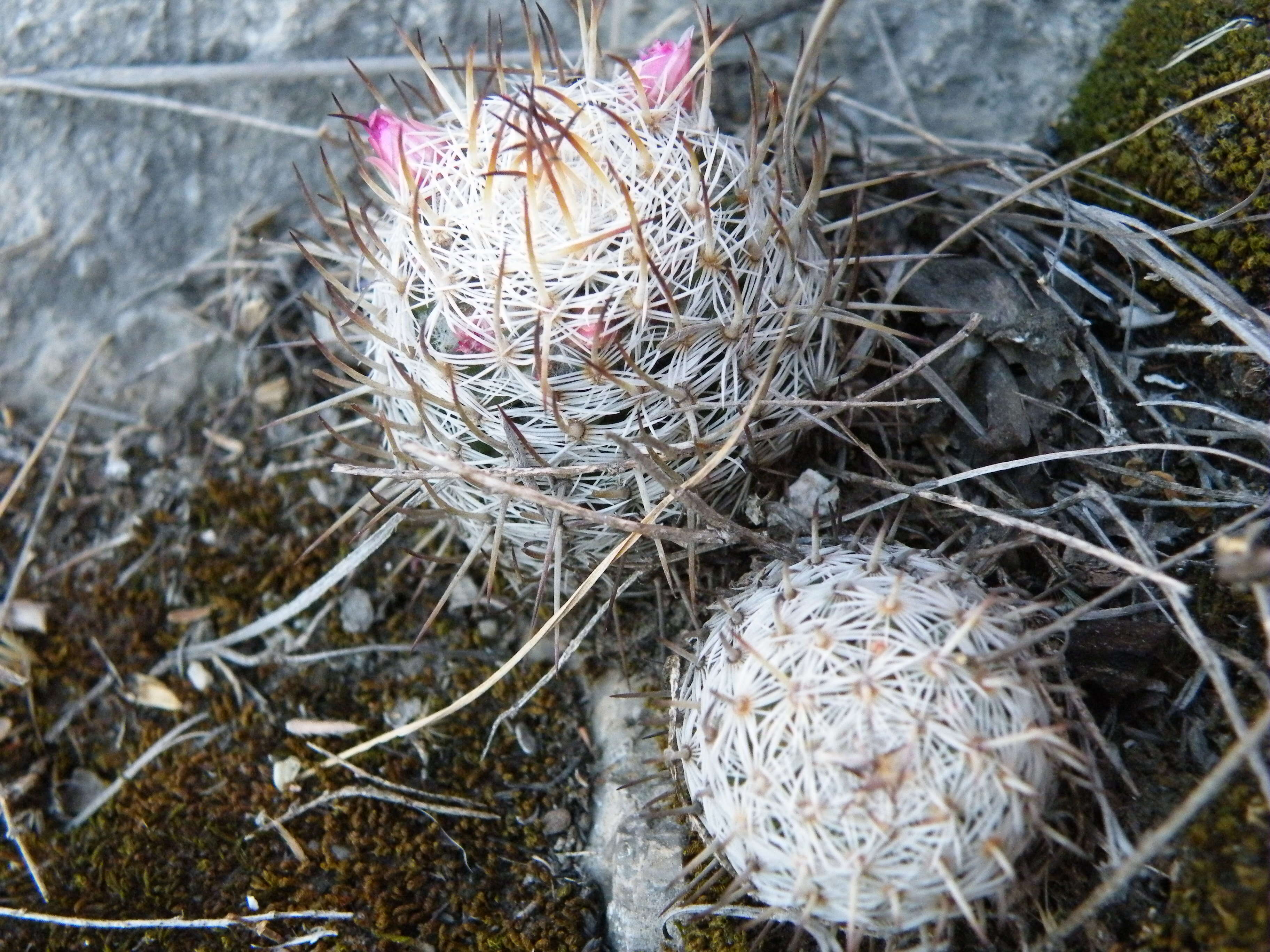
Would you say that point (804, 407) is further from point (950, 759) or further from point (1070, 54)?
point (1070, 54)

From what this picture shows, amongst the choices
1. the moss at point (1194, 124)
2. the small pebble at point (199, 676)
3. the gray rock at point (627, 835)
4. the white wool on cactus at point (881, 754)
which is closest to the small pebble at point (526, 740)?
the gray rock at point (627, 835)

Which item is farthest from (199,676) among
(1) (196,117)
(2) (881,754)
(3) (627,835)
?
(2) (881,754)

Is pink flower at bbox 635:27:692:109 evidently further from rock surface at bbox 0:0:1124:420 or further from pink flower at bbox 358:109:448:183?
rock surface at bbox 0:0:1124:420

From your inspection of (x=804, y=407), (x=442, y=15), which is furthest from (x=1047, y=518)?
(x=442, y=15)

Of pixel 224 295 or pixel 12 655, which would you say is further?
pixel 224 295

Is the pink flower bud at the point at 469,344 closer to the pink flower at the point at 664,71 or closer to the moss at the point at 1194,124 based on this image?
the pink flower at the point at 664,71

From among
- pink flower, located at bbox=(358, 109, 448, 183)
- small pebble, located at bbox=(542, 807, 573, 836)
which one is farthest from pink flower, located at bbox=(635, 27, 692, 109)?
small pebble, located at bbox=(542, 807, 573, 836)
